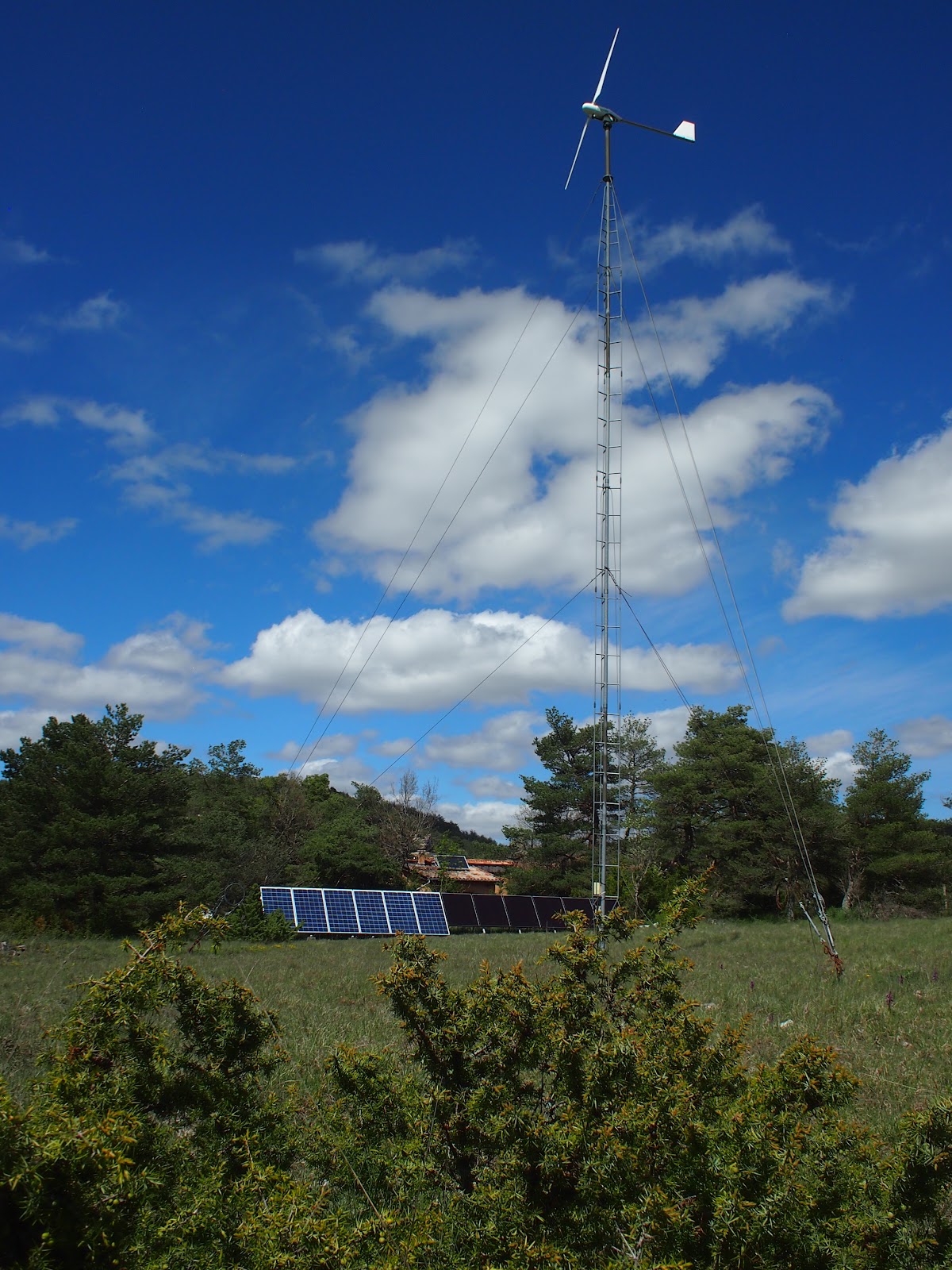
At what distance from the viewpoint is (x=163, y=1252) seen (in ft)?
8.23

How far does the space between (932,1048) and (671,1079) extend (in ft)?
22.3

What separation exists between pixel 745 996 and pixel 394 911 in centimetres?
2322

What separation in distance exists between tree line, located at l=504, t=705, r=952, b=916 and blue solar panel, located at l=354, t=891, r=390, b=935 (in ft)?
36.6

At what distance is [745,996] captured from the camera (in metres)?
11.8

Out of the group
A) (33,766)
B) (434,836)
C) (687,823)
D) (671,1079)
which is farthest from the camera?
(434,836)

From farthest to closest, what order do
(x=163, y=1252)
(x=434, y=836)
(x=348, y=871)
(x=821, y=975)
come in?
(x=434, y=836), (x=348, y=871), (x=821, y=975), (x=163, y=1252)

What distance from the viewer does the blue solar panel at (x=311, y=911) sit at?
30.3 m

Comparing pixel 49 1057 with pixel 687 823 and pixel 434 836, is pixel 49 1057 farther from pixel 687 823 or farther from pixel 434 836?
pixel 434 836

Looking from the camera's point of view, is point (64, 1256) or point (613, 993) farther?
point (613, 993)

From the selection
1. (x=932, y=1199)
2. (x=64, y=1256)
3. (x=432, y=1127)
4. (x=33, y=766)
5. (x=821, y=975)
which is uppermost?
(x=33, y=766)

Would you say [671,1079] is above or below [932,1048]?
above

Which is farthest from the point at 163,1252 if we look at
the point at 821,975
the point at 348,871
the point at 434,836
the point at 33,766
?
the point at 434,836

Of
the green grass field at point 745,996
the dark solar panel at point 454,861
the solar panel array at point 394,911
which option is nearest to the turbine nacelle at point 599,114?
the green grass field at point 745,996

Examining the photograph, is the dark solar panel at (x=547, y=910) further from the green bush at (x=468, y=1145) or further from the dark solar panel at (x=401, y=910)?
the green bush at (x=468, y=1145)
